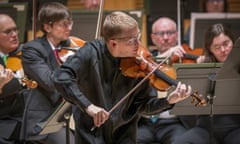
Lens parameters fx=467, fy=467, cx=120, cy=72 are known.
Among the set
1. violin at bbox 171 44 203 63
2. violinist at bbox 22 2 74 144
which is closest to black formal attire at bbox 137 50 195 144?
violin at bbox 171 44 203 63

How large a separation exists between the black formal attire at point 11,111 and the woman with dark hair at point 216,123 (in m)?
1.09

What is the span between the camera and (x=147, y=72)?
2322 millimetres

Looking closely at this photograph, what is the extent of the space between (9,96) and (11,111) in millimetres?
109

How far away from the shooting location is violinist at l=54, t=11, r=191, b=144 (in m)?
2.23

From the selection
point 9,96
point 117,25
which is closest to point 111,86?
point 117,25

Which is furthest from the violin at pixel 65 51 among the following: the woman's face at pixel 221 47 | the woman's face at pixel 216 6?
the woman's face at pixel 216 6

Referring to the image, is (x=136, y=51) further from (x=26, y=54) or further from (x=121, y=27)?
(x=26, y=54)

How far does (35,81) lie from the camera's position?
9.68 ft

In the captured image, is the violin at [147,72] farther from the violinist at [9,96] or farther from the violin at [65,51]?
the violinist at [9,96]

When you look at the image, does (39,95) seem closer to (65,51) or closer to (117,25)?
(65,51)

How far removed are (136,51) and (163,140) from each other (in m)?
1.18

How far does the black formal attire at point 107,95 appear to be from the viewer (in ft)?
7.41

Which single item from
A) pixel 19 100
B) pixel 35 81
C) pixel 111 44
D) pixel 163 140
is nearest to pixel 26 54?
pixel 35 81


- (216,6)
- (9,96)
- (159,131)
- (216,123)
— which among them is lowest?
(159,131)
